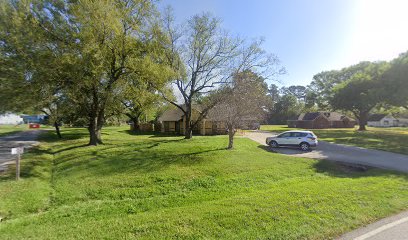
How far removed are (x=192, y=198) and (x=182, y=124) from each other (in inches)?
1114

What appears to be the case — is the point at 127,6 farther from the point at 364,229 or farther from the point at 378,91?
the point at 378,91

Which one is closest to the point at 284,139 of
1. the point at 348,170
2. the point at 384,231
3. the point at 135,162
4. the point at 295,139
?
the point at 295,139

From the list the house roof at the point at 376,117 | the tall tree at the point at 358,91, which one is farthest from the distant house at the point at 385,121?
the tall tree at the point at 358,91

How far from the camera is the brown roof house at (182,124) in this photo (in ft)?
113

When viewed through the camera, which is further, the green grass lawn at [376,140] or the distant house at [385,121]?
the distant house at [385,121]

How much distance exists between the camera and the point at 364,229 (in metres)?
5.31

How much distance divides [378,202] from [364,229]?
222cm

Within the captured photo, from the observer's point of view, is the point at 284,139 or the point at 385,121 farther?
the point at 385,121

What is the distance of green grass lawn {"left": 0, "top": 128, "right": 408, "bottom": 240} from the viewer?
17.0 ft

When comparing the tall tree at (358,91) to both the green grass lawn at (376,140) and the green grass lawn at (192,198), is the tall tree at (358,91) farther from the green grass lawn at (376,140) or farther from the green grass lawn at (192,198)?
the green grass lawn at (192,198)

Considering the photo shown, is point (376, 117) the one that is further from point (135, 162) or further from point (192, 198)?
point (192, 198)

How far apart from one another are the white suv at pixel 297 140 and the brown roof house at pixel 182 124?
11435 millimetres

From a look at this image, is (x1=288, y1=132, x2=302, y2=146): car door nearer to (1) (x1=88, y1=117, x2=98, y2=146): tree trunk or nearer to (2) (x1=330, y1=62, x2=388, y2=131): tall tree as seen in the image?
(1) (x1=88, y1=117, x2=98, y2=146): tree trunk

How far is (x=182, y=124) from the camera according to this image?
36250 mm
